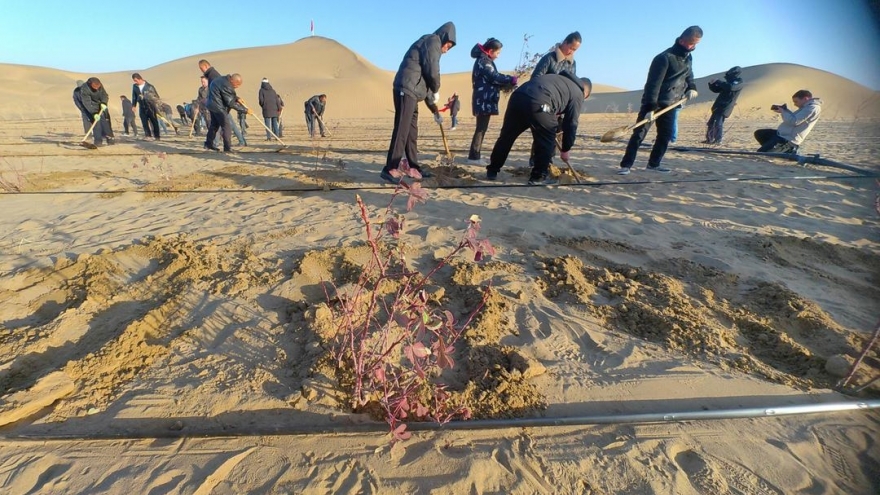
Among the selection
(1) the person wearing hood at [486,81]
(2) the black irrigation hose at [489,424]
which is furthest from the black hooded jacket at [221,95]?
(2) the black irrigation hose at [489,424]

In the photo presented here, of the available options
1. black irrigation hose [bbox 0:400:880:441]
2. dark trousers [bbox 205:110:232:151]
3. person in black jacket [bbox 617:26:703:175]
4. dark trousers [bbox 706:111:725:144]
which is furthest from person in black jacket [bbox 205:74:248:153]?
dark trousers [bbox 706:111:725:144]

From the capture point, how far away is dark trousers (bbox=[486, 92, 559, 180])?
429 cm

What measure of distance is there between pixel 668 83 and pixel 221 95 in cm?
666

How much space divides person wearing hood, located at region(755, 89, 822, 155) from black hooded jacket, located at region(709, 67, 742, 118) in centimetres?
104

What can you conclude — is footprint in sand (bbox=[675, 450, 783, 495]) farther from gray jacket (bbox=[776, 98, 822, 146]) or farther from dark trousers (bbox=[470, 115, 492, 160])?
gray jacket (bbox=[776, 98, 822, 146])

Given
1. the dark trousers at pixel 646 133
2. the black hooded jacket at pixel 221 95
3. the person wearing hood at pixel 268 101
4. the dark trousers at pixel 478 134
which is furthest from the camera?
the person wearing hood at pixel 268 101

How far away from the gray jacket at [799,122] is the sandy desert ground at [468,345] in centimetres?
309

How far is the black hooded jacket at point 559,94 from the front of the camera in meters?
4.24

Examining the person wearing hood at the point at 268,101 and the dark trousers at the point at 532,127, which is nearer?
the dark trousers at the point at 532,127

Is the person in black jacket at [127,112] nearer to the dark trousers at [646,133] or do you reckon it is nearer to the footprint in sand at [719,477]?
the dark trousers at [646,133]

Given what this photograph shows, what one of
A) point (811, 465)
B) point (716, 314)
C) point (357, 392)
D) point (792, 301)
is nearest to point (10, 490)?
point (357, 392)

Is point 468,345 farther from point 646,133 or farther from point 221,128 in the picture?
point 221,128

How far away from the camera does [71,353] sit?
6.39ft

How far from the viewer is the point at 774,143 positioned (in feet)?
23.8
